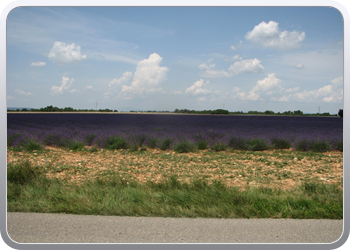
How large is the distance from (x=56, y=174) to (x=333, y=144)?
1121cm

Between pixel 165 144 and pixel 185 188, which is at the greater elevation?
pixel 165 144

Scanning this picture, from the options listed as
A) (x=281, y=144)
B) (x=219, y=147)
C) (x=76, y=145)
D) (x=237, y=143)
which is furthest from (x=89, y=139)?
(x=281, y=144)

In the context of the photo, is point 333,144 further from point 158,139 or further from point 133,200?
point 133,200

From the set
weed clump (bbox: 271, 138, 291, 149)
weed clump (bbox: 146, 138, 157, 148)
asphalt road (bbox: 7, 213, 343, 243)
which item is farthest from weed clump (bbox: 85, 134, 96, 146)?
asphalt road (bbox: 7, 213, 343, 243)

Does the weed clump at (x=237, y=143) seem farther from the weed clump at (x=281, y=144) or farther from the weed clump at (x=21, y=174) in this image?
the weed clump at (x=21, y=174)

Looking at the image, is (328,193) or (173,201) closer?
(173,201)

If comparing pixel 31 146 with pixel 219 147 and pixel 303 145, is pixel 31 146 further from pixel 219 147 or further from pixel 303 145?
pixel 303 145

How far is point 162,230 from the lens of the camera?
3631 mm

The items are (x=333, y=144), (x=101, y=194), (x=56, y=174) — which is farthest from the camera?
(x=333, y=144)

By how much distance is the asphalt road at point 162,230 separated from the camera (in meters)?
3.42

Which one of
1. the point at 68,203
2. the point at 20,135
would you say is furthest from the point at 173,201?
the point at 20,135

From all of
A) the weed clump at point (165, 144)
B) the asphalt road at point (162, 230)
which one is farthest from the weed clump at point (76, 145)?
the asphalt road at point (162, 230)

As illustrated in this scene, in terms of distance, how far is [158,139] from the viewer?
13.6m

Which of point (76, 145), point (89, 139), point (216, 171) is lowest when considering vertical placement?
point (216, 171)
